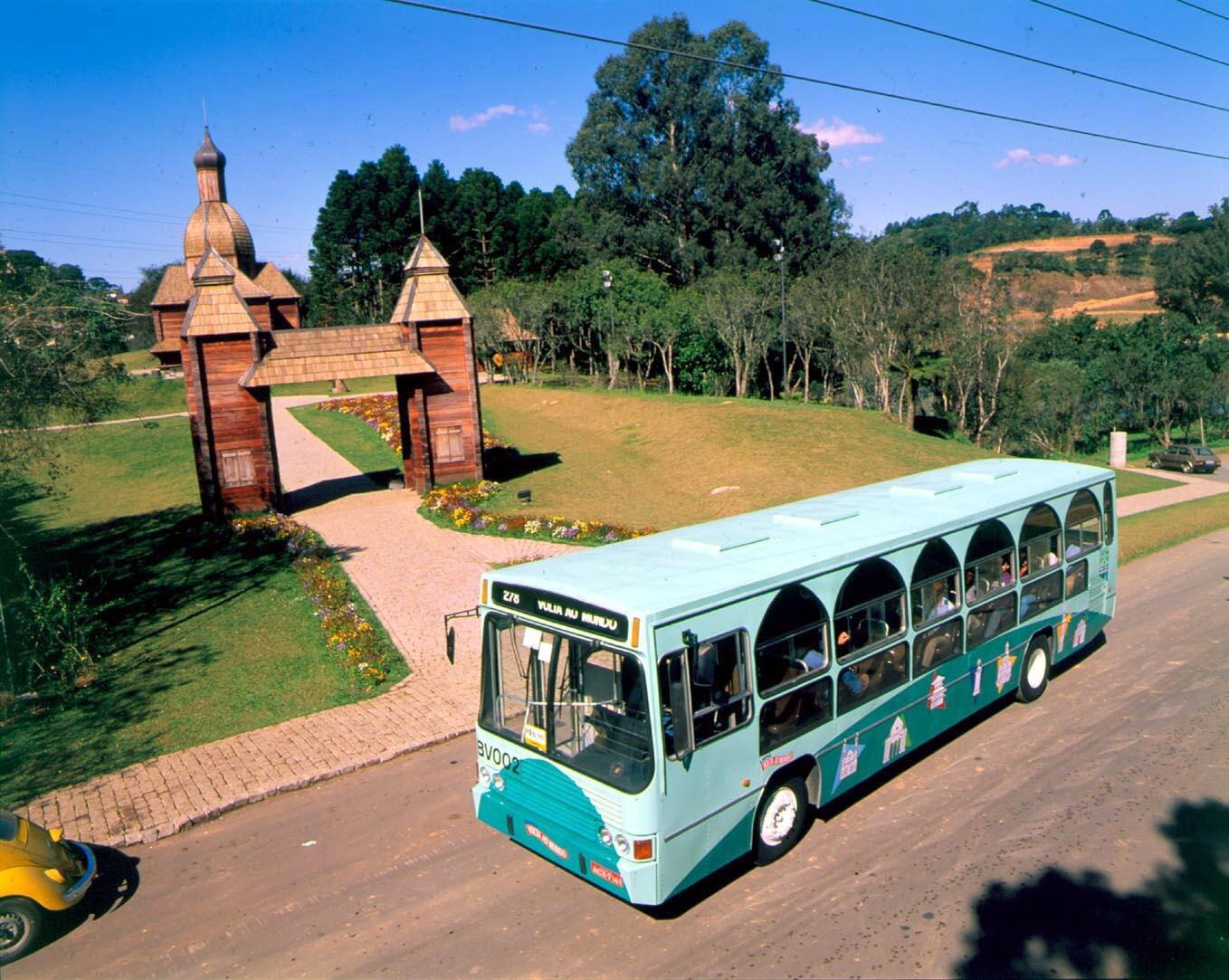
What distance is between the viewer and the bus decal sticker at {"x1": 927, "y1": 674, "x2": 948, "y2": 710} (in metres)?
9.48

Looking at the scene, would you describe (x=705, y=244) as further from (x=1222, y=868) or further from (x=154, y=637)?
(x=1222, y=868)

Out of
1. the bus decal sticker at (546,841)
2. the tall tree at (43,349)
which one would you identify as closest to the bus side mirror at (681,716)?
the bus decal sticker at (546,841)

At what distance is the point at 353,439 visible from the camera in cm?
3878

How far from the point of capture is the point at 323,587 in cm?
1697

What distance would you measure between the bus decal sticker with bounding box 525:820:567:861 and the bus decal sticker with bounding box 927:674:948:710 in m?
4.30

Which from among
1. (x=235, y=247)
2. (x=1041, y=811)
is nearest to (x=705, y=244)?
(x=235, y=247)

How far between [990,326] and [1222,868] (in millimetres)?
35219

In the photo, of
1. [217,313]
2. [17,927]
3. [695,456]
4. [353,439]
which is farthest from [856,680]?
[353,439]

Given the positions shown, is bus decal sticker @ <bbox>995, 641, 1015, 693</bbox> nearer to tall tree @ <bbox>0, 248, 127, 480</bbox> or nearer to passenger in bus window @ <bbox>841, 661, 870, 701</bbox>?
passenger in bus window @ <bbox>841, 661, 870, 701</bbox>

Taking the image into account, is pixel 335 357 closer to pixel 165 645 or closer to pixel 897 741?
pixel 165 645

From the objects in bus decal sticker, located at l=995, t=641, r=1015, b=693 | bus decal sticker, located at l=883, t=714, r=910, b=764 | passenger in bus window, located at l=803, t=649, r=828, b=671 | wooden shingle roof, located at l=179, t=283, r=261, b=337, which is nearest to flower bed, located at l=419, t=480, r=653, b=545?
wooden shingle roof, located at l=179, t=283, r=261, b=337

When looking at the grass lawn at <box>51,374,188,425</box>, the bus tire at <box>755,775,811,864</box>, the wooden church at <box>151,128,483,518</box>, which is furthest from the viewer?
the grass lawn at <box>51,374,188,425</box>

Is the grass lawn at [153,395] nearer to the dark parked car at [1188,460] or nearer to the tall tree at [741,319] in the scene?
the tall tree at [741,319]

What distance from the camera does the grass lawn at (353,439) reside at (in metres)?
33.5
